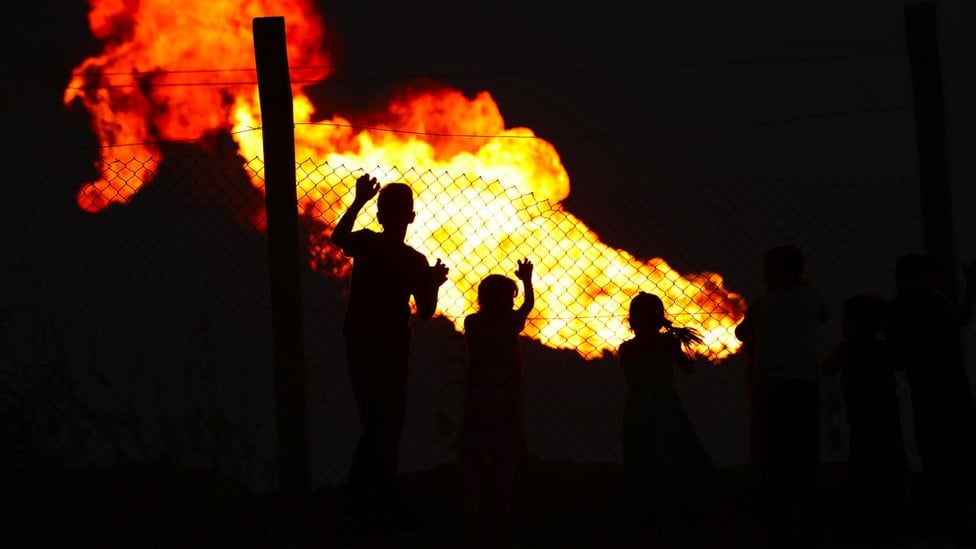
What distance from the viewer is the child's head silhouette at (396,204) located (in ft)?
23.9

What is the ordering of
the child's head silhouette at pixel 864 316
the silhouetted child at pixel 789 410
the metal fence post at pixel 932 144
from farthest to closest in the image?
the metal fence post at pixel 932 144 → the child's head silhouette at pixel 864 316 → the silhouetted child at pixel 789 410

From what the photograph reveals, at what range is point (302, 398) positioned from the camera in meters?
7.42

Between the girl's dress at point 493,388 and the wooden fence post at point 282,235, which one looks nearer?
the girl's dress at point 493,388

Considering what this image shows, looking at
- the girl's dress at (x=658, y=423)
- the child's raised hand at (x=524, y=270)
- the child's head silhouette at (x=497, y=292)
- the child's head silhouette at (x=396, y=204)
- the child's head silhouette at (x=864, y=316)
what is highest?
the child's head silhouette at (x=396, y=204)

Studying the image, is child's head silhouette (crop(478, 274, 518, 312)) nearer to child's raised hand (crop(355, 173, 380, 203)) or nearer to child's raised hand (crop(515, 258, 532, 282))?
child's raised hand (crop(515, 258, 532, 282))

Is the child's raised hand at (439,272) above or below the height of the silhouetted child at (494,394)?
above

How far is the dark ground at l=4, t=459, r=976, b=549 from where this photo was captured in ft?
22.9

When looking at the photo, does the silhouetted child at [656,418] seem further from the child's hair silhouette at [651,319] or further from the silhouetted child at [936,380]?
the silhouetted child at [936,380]

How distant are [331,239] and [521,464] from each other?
6.45 ft

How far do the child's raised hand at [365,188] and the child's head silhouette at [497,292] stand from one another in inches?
31.0

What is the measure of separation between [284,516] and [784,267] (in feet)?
10.3

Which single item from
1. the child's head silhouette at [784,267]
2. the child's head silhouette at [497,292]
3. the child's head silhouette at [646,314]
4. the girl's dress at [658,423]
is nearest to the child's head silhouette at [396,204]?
the child's head silhouette at [497,292]

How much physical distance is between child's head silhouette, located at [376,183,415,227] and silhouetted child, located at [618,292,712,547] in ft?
4.49

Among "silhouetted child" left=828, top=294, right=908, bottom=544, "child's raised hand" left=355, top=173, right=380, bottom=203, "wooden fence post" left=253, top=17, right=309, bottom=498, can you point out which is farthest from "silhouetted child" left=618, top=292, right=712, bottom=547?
"wooden fence post" left=253, top=17, right=309, bottom=498
